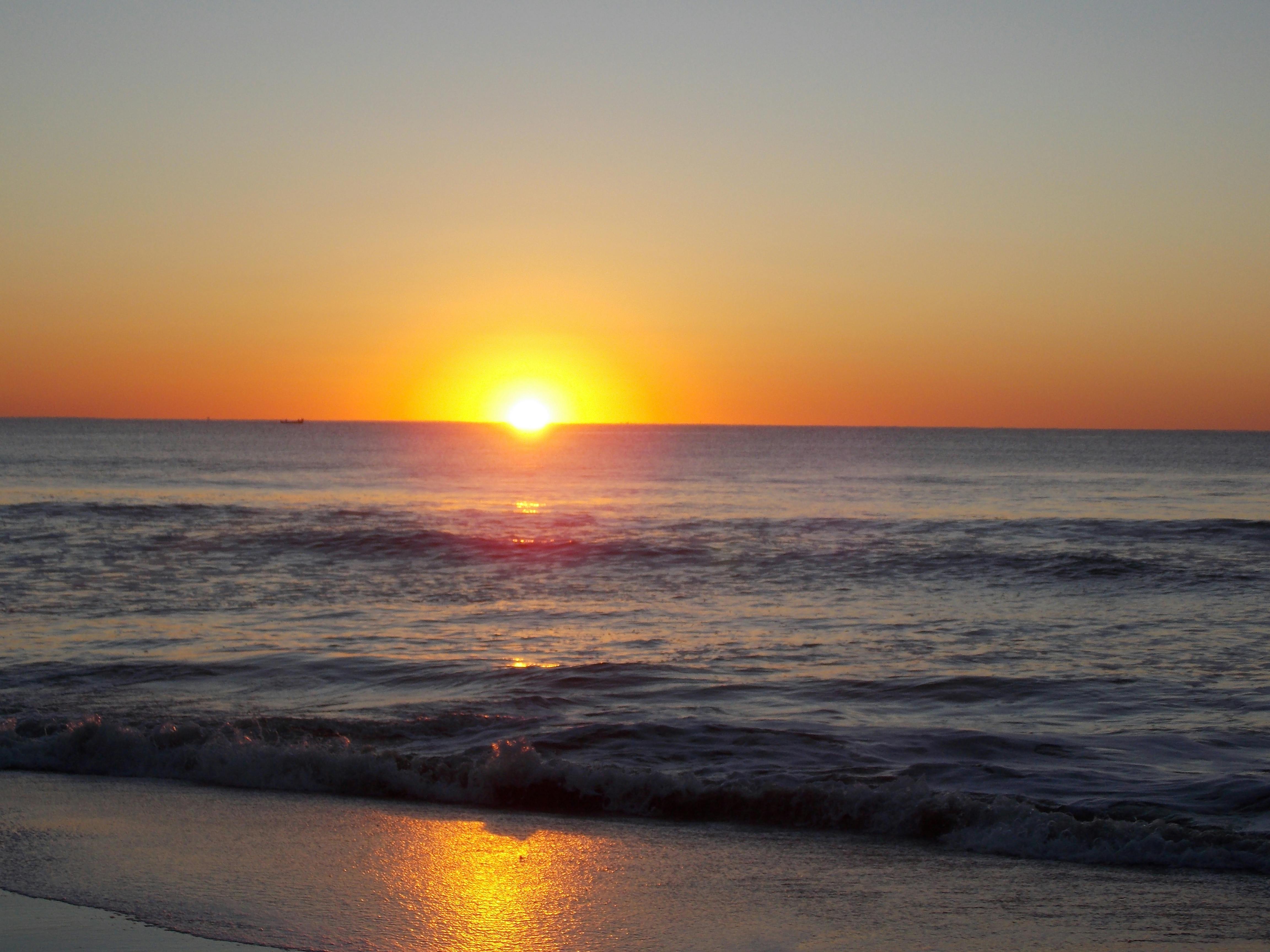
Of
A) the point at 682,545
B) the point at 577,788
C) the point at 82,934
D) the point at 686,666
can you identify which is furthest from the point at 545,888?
the point at 682,545

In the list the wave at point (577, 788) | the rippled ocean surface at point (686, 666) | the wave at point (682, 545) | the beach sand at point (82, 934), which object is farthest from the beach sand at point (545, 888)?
the wave at point (682, 545)

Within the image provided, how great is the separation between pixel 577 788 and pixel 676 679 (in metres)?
3.95

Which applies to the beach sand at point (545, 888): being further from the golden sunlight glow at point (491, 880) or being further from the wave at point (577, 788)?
the wave at point (577, 788)

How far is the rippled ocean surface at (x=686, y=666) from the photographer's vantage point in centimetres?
789

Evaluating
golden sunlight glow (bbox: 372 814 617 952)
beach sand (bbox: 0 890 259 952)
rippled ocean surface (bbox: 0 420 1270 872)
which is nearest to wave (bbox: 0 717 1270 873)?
rippled ocean surface (bbox: 0 420 1270 872)

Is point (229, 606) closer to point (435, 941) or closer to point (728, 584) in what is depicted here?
point (728, 584)

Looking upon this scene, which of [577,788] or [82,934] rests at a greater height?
[82,934]

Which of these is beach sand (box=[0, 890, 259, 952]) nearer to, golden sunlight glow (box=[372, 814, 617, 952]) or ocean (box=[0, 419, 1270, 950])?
ocean (box=[0, 419, 1270, 950])

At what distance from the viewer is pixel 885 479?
5975 cm

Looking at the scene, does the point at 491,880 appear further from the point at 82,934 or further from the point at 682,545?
the point at 682,545

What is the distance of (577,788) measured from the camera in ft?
26.1

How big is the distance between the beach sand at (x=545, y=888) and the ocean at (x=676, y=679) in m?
0.09

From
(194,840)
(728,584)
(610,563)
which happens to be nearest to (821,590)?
(728,584)

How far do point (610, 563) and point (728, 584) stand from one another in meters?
3.76
